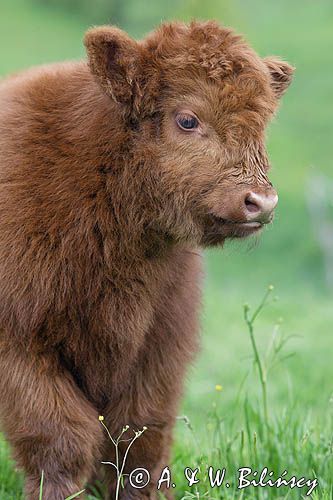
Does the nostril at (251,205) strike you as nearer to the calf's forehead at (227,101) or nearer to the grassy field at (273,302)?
the calf's forehead at (227,101)

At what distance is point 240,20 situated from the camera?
2616 centimetres

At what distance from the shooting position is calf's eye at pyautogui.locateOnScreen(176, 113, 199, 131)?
436 centimetres

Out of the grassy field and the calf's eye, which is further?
the grassy field

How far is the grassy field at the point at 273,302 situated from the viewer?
5102 millimetres

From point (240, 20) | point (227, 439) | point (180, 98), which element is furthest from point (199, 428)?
point (240, 20)

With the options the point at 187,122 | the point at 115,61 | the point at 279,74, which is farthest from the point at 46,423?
the point at 279,74

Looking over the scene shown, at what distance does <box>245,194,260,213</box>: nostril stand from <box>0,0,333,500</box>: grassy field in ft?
1.53

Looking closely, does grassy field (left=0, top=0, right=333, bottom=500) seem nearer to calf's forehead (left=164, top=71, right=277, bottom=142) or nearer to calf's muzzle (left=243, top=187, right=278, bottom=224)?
calf's muzzle (left=243, top=187, right=278, bottom=224)

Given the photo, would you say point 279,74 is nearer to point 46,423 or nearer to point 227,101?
point 227,101

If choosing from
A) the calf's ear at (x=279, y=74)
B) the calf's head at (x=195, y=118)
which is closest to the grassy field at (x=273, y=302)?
the calf's ear at (x=279, y=74)

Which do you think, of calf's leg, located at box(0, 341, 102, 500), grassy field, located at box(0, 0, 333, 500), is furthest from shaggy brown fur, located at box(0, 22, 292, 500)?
grassy field, located at box(0, 0, 333, 500)

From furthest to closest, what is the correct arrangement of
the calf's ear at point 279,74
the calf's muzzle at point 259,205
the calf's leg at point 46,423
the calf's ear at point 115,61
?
the calf's ear at point 279,74
the calf's leg at point 46,423
the calf's ear at point 115,61
the calf's muzzle at point 259,205

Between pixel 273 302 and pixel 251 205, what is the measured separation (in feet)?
17.1

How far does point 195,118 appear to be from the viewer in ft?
14.3
